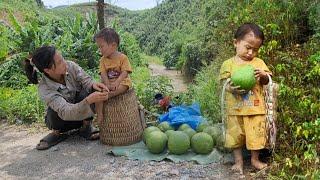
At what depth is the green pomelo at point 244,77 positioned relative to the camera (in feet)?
11.9

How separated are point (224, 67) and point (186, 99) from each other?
265 cm

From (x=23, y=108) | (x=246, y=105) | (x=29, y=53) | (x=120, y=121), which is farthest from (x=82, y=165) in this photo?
(x=29, y=53)

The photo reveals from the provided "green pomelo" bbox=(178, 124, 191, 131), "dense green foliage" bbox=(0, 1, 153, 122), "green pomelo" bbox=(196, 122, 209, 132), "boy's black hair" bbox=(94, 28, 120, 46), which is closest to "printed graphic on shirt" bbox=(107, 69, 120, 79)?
"boy's black hair" bbox=(94, 28, 120, 46)

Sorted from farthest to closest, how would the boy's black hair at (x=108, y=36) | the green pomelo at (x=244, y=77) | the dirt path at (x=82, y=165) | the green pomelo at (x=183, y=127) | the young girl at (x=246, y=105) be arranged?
the green pomelo at (x=183, y=127) < the boy's black hair at (x=108, y=36) < the dirt path at (x=82, y=165) < the young girl at (x=246, y=105) < the green pomelo at (x=244, y=77)

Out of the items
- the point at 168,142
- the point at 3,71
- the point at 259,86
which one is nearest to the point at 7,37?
the point at 3,71

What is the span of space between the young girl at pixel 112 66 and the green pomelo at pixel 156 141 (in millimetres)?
649

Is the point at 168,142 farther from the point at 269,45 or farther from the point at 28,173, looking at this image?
the point at 269,45

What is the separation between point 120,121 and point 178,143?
824mm

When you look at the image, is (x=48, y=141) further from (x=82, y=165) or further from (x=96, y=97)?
(x=96, y=97)

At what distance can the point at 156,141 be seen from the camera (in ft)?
14.3

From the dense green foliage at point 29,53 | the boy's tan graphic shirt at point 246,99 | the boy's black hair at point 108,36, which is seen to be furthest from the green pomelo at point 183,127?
the dense green foliage at point 29,53

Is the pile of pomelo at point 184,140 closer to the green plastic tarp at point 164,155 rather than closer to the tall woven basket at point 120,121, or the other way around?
the green plastic tarp at point 164,155

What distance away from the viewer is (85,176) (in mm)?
4129

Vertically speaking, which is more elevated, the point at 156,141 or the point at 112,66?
the point at 112,66
